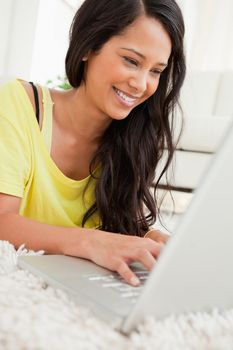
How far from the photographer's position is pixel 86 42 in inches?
39.5

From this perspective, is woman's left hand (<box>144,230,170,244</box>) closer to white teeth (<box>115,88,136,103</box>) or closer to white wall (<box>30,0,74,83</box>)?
white teeth (<box>115,88,136,103</box>)

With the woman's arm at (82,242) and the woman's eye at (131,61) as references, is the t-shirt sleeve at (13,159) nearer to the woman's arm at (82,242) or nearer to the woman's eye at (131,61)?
the woman's arm at (82,242)

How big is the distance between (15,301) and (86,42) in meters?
0.71

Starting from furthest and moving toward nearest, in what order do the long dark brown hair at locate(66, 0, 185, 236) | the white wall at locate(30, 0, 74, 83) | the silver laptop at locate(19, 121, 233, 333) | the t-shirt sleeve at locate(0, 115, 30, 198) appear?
1. the white wall at locate(30, 0, 74, 83)
2. the long dark brown hair at locate(66, 0, 185, 236)
3. the t-shirt sleeve at locate(0, 115, 30, 198)
4. the silver laptop at locate(19, 121, 233, 333)

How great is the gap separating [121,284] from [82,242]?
6.8 inches

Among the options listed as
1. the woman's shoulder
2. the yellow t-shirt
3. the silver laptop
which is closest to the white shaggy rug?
the silver laptop

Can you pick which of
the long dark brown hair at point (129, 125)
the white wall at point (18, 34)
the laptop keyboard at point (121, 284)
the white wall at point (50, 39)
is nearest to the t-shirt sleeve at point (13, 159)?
the long dark brown hair at point (129, 125)

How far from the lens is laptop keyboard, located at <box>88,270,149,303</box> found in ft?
1.48

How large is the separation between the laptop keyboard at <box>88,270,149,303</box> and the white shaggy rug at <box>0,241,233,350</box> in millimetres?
46

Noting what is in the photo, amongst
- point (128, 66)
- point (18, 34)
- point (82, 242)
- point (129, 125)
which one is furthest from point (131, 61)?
point (18, 34)

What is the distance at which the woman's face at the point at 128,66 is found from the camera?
0.94 metres

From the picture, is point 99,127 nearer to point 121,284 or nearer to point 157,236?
point 157,236

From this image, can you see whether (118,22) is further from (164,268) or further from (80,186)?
(164,268)

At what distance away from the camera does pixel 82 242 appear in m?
0.66
